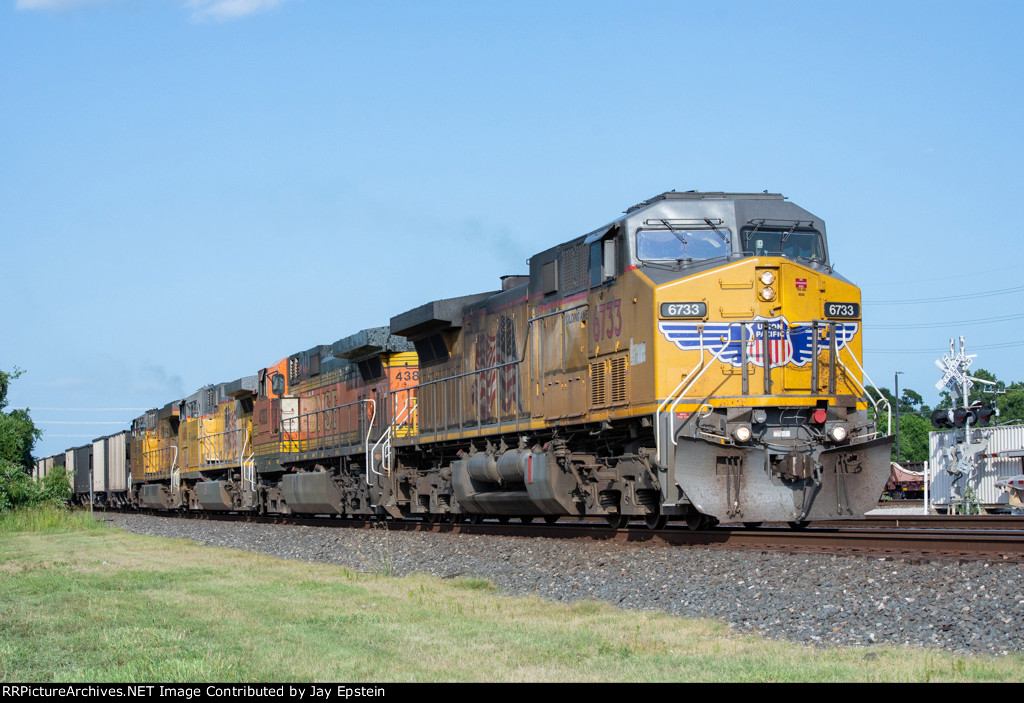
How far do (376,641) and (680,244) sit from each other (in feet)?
22.9

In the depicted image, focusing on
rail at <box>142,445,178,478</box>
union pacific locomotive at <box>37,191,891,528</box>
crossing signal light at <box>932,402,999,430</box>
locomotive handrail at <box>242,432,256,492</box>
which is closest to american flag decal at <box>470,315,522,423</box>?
union pacific locomotive at <box>37,191,891,528</box>

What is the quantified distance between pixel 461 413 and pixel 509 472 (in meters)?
2.38

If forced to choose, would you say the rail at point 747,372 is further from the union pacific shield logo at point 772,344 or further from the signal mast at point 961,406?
the signal mast at point 961,406

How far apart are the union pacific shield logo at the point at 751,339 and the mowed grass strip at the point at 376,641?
11.6 ft

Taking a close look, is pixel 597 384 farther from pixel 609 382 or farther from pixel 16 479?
pixel 16 479

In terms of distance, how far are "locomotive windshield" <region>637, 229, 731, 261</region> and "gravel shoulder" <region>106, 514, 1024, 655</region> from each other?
10.9 feet

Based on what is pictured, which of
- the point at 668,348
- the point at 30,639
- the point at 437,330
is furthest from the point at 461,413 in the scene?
the point at 30,639

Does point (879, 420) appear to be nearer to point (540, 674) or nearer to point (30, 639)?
point (540, 674)

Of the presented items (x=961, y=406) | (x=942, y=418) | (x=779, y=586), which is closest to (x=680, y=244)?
(x=779, y=586)

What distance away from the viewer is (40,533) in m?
23.0

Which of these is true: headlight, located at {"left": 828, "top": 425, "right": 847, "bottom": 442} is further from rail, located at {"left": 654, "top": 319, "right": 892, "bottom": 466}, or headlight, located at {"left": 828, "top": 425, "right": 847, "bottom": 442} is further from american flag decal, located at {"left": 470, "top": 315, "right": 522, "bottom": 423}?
american flag decal, located at {"left": 470, "top": 315, "right": 522, "bottom": 423}

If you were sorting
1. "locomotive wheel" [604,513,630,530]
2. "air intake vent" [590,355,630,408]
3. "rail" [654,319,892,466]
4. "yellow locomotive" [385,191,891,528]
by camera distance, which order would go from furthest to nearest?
"locomotive wheel" [604,513,630,530] < "air intake vent" [590,355,630,408] < "rail" [654,319,892,466] < "yellow locomotive" [385,191,891,528]

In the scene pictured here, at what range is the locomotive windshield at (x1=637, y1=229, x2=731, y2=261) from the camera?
12.4 m

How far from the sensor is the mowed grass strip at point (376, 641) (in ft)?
18.4
